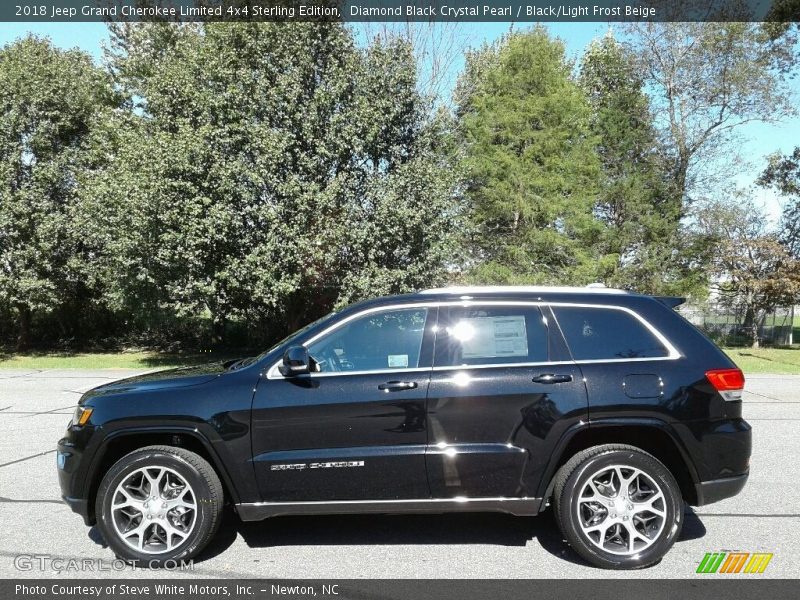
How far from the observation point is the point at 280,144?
17547 millimetres

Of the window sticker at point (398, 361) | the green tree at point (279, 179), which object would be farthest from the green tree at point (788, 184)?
the window sticker at point (398, 361)

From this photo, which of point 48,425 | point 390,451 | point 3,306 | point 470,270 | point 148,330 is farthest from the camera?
point 148,330

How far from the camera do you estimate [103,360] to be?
2309 centimetres

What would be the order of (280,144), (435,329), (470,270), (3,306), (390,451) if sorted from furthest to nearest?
1. (3,306)
2. (470,270)
3. (280,144)
4. (435,329)
5. (390,451)

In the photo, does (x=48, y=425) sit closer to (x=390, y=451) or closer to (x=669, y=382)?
(x=390, y=451)

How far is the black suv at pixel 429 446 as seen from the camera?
4.31 m

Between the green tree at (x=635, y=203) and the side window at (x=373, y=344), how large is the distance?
22.2 m

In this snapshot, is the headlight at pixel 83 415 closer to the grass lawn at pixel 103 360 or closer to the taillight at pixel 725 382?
the taillight at pixel 725 382

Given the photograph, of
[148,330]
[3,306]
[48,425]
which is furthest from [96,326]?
[48,425]

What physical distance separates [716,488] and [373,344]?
2.48m

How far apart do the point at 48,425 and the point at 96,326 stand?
23656 mm

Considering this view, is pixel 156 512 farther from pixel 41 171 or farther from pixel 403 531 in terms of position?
pixel 41 171

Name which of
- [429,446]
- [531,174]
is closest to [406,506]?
[429,446]

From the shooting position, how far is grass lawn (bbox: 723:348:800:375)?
1852 centimetres
